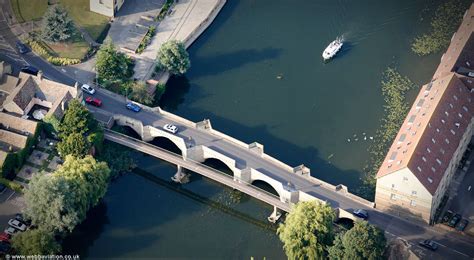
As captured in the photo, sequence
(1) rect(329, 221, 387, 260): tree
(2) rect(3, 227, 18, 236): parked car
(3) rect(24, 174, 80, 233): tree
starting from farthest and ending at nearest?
(2) rect(3, 227, 18, 236): parked car
(3) rect(24, 174, 80, 233): tree
(1) rect(329, 221, 387, 260): tree

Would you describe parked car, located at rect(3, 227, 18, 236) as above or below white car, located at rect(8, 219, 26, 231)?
below

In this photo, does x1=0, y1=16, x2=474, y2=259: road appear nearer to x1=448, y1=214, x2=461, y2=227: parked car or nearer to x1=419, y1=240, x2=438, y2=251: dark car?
x1=419, y1=240, x2=438, y2=251: dark car

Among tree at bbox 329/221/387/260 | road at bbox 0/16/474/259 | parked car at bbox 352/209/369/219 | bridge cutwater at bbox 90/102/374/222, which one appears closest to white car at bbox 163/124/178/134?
bridge cutwater at bbox 90/102/374/222

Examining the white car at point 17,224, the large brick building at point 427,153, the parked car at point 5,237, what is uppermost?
the large brick building at point 427,153

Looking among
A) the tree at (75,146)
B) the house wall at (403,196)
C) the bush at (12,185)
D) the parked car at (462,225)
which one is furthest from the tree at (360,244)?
the bush at (12,185)

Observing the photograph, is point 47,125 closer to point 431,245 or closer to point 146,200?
point 146,200

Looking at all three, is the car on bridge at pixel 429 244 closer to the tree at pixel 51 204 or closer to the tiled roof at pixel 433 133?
the tiled roof at pixel 433 133

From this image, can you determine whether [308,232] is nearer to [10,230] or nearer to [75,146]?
[75,146]
